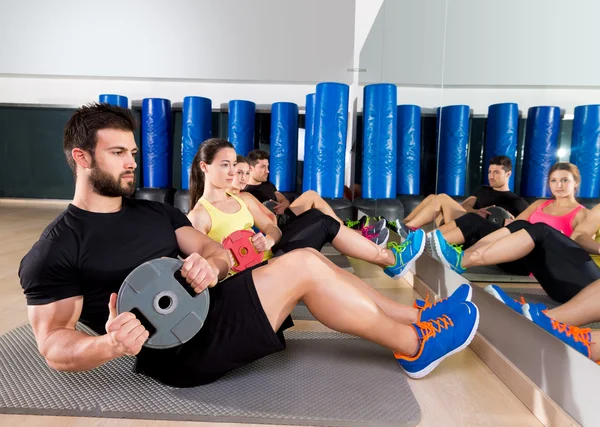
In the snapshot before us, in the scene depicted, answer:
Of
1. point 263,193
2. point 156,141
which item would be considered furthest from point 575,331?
point 156,141

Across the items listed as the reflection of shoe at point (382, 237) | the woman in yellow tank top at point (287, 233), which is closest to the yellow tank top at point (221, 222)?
the woman in yellow tank top at point (287, 233)

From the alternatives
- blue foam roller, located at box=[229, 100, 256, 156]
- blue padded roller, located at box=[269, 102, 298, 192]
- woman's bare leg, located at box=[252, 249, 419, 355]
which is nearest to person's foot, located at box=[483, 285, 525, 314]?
woman's bare leg, located at box=[252, 249, 419, 355]

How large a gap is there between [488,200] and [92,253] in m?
1.75

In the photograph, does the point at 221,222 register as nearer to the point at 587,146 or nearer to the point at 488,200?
the point at 488,200

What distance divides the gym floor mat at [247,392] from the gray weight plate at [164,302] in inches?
12.1

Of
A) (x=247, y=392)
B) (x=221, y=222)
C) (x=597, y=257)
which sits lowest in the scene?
(x=247, y=392)

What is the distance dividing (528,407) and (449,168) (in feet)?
5.41

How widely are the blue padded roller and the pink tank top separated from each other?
4.87 m

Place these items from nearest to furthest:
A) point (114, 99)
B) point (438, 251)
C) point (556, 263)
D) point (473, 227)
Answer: point (556, 263) → point (473, 227) → point (438, 251) → point (114, 99)

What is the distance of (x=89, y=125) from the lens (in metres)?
1.62

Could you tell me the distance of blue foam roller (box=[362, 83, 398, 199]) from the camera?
5.24m

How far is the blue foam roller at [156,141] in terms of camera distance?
6891 mm

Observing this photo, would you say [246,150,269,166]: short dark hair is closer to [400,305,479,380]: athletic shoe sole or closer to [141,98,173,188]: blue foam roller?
[141,98,173,188]: blue foam roller

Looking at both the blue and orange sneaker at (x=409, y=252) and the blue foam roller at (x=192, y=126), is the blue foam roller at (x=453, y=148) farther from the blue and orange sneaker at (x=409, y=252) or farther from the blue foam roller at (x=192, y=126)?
the blue foam roller at (x=192, y=126)
